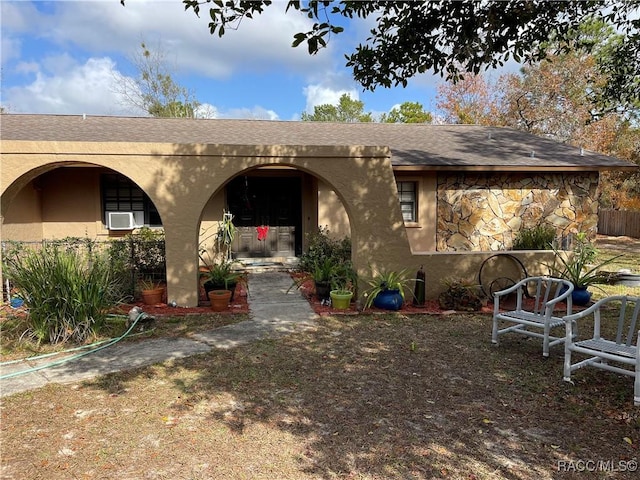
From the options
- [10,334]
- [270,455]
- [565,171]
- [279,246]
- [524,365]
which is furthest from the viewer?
[279,246]

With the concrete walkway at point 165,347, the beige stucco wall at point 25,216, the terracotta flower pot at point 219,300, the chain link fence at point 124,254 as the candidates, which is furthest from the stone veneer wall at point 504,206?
the beige stucco wall at point 25,216

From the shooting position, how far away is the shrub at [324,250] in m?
10.2

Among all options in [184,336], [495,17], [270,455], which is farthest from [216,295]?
[495,17]

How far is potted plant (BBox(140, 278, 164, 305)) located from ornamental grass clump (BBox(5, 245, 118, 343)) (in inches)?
71.1

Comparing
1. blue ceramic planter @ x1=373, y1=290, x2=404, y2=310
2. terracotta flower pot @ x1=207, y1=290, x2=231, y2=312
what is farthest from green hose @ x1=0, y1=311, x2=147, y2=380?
blue ceramic planter @ x1=373, y1=290, x2=404, y2=310

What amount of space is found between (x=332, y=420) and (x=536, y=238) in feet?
28.8

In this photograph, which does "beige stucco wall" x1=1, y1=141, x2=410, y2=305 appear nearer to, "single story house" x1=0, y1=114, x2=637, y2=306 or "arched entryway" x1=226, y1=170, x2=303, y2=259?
"single story house" x1=0, y1=114, x2=637, y2=306

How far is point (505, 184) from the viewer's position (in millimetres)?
11648

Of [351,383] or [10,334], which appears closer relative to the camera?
[351,383]

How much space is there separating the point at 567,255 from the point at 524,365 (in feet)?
14.7

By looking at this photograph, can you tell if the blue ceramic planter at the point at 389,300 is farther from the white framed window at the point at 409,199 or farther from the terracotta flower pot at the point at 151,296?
the white framed window at the point at 409,199

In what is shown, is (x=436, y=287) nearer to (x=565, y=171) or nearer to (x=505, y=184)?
(x=505, y=184)

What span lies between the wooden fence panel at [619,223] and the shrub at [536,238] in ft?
49.0

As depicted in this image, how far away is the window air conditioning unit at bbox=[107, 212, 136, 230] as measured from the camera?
10625 millimetres
